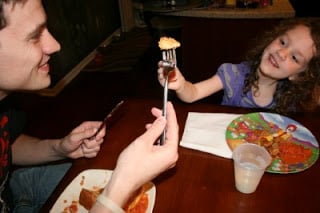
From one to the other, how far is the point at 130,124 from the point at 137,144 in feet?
1.29

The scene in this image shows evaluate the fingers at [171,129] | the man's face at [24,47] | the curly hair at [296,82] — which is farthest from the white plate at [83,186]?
the curly hair at [296,82]

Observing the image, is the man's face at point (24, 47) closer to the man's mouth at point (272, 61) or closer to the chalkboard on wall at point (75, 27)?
the man's mouth at point (272, 61)

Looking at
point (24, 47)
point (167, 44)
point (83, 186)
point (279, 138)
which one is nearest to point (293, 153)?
point (279, 138)

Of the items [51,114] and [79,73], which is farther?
[79,73]

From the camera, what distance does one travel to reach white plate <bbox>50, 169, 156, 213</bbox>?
2.74ft

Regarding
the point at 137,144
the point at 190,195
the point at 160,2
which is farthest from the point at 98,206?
the point at 160,2

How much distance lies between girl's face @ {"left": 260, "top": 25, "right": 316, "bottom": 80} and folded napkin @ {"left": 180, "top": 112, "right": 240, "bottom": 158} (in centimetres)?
36

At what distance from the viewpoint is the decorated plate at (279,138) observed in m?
0.93

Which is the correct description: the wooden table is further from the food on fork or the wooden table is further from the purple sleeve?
the purple sleeve

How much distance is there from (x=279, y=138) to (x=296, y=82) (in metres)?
0.50

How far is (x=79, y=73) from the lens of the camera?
3.61 m

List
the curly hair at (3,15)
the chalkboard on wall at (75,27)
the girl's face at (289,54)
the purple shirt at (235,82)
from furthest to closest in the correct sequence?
1. the chalkboard on wall at (75,27)
2. the purple shirt at (235,82)
3. the girl's face at (289,54)
4. the curly hair at (3,15)

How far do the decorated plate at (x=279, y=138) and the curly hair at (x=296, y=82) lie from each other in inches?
9.2

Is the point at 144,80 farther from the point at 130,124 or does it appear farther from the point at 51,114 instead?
the point at 130,124
